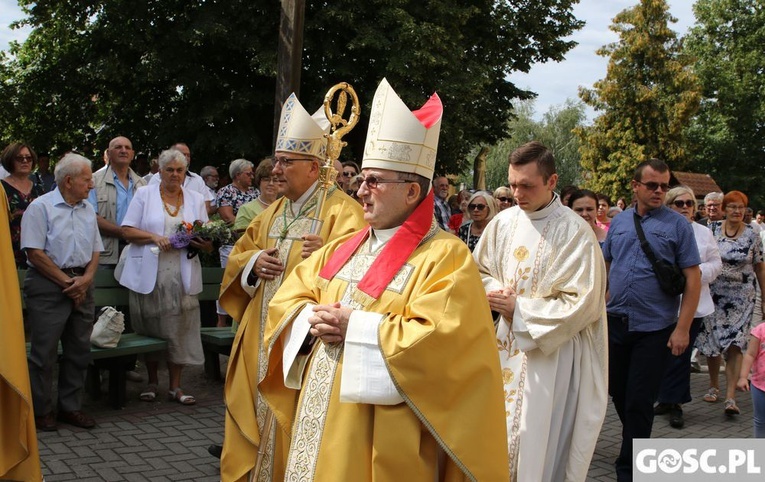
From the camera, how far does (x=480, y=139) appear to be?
2286cm

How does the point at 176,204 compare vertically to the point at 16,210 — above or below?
above

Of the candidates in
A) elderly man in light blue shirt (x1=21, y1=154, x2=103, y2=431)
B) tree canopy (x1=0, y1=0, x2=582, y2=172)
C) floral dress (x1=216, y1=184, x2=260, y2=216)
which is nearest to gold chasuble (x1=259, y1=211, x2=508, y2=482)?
elderly man in light blue shirt (x1=21, y1=154, x2=103, y2=431)

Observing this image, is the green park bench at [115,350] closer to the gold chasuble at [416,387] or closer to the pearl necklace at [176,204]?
the pearl necklace at [176,204]

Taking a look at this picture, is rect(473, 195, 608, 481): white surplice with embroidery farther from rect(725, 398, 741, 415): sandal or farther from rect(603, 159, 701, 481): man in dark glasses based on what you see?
rect(725, 398, 741, 415): sandal

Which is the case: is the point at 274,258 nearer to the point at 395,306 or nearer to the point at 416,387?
the point at 395,306

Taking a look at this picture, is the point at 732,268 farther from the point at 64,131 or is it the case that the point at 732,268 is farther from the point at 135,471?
the point at 64,131

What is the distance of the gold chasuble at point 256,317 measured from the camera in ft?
16.3

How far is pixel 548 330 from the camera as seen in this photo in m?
4.37

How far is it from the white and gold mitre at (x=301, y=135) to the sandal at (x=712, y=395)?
213 inches

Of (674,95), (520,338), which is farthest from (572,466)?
(674,95)

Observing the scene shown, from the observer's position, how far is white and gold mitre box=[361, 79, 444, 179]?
12.0 ft

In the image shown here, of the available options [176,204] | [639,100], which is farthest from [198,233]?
[639,100]

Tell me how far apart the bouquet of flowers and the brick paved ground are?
55.8 inches

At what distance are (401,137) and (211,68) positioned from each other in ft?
51.1
